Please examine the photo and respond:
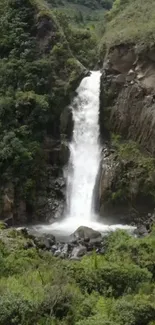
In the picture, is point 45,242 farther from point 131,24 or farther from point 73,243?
point 131,24

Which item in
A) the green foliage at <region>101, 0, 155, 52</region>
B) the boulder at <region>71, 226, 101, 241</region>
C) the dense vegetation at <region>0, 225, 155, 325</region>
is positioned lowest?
the dense vegetation at <region>0, 225, 155, 325</region>

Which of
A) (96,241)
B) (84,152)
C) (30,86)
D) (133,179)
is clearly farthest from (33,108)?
(96,241)

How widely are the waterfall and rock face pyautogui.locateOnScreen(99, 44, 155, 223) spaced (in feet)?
2.72

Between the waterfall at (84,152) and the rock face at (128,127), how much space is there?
32.6 inches

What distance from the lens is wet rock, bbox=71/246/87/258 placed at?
2640cm

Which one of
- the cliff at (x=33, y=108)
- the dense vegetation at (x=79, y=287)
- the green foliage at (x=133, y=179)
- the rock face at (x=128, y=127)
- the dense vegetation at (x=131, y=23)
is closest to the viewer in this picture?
the dense vegetation at (x=79, y=287)

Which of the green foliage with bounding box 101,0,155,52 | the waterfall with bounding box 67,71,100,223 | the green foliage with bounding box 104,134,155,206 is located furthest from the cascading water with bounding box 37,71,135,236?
the green foliage with bounding box 101,0,155,52

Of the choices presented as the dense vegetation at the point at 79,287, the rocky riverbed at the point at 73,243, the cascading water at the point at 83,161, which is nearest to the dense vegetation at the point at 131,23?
the cascading water at the point at 83,161

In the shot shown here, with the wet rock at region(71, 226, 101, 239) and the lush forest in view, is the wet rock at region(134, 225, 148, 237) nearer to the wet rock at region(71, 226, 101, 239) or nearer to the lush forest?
the lush forest

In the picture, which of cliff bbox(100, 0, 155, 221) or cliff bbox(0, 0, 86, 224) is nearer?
cliff bbox(100, 0, 155, 221)

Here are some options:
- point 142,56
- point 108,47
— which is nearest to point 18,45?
point 108,47

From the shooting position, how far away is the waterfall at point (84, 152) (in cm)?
3522

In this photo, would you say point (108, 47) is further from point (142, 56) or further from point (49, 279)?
point (49, 279)

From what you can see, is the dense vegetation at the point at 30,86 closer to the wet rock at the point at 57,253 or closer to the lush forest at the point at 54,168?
the lush forest at the point at 54,168
